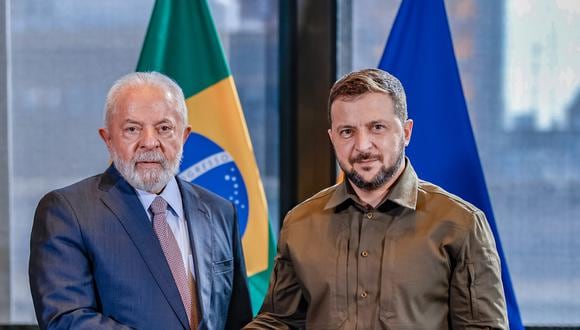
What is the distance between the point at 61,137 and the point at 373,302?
170cm

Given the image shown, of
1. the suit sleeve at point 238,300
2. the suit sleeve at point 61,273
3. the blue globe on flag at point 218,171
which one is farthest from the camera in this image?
the blue globe on flag at point 218,171

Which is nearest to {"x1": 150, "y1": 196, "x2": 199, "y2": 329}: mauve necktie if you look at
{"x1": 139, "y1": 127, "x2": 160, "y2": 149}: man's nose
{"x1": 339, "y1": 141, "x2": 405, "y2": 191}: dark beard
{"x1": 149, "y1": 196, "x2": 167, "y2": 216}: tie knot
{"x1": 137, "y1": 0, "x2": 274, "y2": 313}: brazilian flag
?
{"x1": 149, "y1": 196, "x2": 167, "y2": 216}: tie knot

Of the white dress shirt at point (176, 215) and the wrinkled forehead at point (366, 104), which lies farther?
the white dress shirt at point (176, 215)

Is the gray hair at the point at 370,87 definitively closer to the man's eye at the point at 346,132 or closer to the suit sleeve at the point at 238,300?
the man's eye at the point at 346,132

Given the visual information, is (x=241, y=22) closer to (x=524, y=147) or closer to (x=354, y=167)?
(x=524, y=147)

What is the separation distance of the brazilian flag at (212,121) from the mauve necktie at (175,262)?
25.8 inches

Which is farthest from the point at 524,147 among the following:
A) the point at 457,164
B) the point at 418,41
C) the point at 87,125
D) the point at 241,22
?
the point at 87,125

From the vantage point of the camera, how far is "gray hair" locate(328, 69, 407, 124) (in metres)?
1.56

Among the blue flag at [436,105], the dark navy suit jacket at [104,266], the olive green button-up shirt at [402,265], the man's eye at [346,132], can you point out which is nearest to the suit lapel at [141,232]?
the dark navy suit jacket at [104,266]

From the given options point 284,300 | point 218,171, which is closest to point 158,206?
point 284,300

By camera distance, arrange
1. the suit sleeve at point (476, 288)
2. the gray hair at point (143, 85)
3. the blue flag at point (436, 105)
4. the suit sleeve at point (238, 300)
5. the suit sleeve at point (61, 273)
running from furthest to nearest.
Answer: the blue flag at point (436, 105), the suit sleeve at point (238, 300), the gray hair at point (143, 85), the suit sleeve at point (61, 273), the suit sleeve at point (476, 288)

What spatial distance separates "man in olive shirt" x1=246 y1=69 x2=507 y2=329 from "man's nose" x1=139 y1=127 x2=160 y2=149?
1.50 ft

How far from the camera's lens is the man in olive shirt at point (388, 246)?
5.06 ft

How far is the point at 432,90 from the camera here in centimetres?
243
